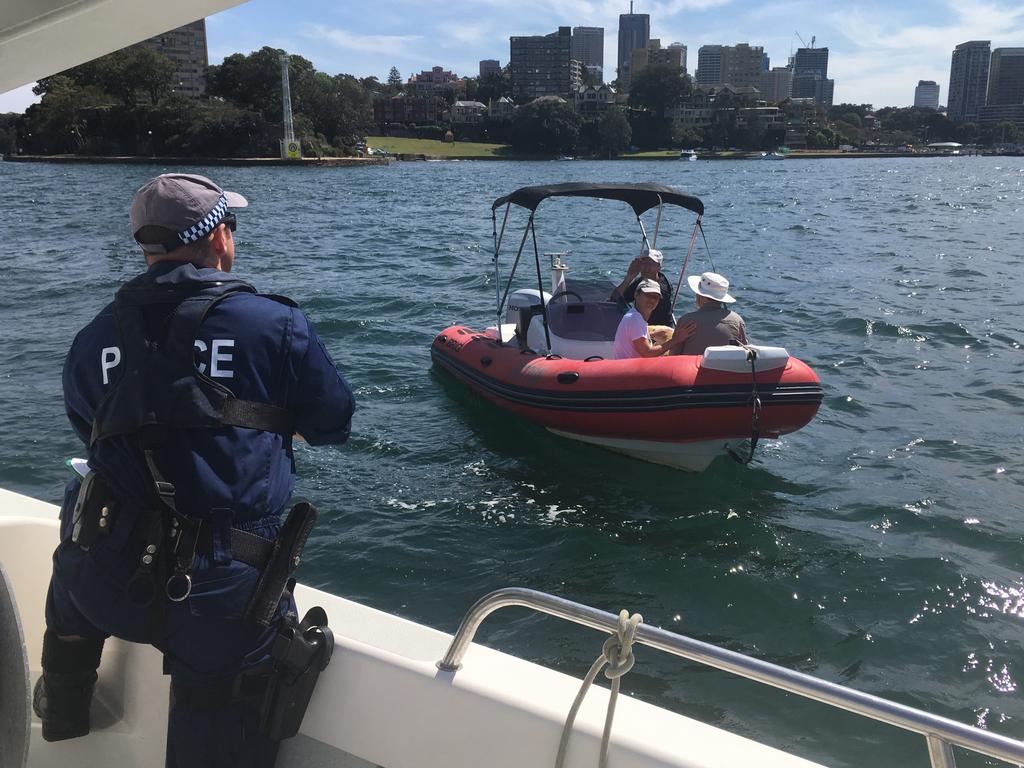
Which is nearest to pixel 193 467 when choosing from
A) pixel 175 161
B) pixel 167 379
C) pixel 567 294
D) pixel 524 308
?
pixel 167 379

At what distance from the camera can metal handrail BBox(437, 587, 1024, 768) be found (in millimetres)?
1354

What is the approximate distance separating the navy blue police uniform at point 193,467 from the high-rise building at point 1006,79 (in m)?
190

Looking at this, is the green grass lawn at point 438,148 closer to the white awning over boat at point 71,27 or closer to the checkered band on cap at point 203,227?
the white awning over boat at point 71,27

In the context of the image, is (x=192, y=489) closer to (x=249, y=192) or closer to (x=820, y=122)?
(x=249, y=192)

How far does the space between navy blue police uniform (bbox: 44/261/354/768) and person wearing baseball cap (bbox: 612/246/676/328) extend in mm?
6085

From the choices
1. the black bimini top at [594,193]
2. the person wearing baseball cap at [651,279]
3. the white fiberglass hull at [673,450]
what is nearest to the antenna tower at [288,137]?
the black bimini top at [594,193]

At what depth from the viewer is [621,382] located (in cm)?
609

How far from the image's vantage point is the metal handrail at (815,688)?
4.44ft

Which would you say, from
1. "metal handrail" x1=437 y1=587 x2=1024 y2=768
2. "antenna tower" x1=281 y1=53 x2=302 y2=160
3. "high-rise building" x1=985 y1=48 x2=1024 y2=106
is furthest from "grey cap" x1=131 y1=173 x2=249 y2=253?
"high-rise building" x1=985 y1=48 x2=1024 y2=106

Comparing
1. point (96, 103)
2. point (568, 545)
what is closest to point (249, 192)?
point (568, 545)

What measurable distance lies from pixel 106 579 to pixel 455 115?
131 meters

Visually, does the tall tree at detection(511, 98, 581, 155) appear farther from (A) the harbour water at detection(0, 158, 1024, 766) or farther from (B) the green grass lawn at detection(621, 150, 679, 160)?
(A) the harbour water at detection(0, 158, 1024, 766)

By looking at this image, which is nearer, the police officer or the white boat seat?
the police officer

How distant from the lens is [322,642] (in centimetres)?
183
